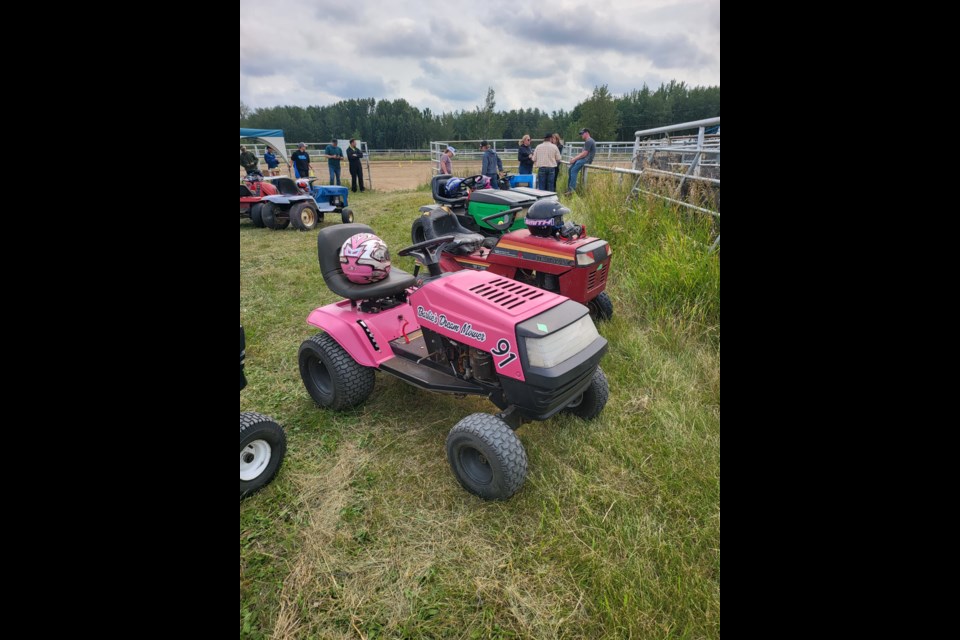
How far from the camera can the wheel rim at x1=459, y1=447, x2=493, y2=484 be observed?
2.38 m

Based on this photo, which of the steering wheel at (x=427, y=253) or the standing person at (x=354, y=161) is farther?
the standing person at (x=354, y=161)

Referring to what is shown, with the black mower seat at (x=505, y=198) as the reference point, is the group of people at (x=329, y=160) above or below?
above

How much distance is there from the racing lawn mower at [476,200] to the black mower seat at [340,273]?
2.28m

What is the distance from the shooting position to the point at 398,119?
64.4m

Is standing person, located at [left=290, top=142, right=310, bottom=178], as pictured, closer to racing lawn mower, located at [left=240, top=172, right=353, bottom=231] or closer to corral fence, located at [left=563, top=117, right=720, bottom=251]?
racing lawn mower, located at [left=240, top=172, right=353, bottom=231]

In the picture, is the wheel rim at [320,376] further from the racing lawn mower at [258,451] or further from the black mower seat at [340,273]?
the racing lawn mower at [258,451]

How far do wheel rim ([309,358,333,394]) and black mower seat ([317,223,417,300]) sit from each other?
0.58 metres

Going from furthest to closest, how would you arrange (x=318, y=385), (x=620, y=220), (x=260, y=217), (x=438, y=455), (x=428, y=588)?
(x=260, y=217)
(x=620, y=220)
(x=318, y=385)
(x=438, y=455)
(x=428, y=588)

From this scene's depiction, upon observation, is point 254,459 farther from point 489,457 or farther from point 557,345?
point 557,345

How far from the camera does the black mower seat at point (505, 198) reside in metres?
5.24

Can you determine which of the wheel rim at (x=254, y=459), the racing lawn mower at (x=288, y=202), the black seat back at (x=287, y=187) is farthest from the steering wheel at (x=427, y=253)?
the black seat back at (x=287, y=187)

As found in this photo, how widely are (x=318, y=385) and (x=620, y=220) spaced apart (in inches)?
182
